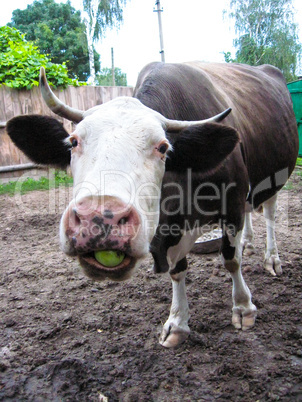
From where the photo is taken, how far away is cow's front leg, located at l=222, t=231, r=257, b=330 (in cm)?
259

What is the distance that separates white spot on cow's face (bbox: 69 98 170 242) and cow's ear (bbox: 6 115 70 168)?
→ 39cm

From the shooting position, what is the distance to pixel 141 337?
2.50 metres

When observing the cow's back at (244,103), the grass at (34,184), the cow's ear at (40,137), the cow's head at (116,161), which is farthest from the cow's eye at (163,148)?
the grass at (34,184)

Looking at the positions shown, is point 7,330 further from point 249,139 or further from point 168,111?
point 249,139

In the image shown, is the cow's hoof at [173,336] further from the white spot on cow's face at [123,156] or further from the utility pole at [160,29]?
the utility pole at [160,29]

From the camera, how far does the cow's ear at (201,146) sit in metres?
1.98

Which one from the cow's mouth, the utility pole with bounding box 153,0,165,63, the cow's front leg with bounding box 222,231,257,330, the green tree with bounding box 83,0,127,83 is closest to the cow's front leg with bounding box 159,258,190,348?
the cow's front leg with bounding box 222,231,257,330

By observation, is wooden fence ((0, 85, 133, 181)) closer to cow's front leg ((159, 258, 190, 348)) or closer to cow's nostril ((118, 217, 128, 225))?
cow's front leg ((159, 258, 190, 348))

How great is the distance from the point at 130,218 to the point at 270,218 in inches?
113

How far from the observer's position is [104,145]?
1625 millimetres

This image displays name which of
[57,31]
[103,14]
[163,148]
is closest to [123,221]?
[163,148]

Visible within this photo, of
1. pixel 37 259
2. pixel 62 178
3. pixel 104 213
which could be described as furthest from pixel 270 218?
pixel 62 178

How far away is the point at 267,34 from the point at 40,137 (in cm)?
Result: 2986

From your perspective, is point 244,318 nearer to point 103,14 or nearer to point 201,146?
point 201,146
